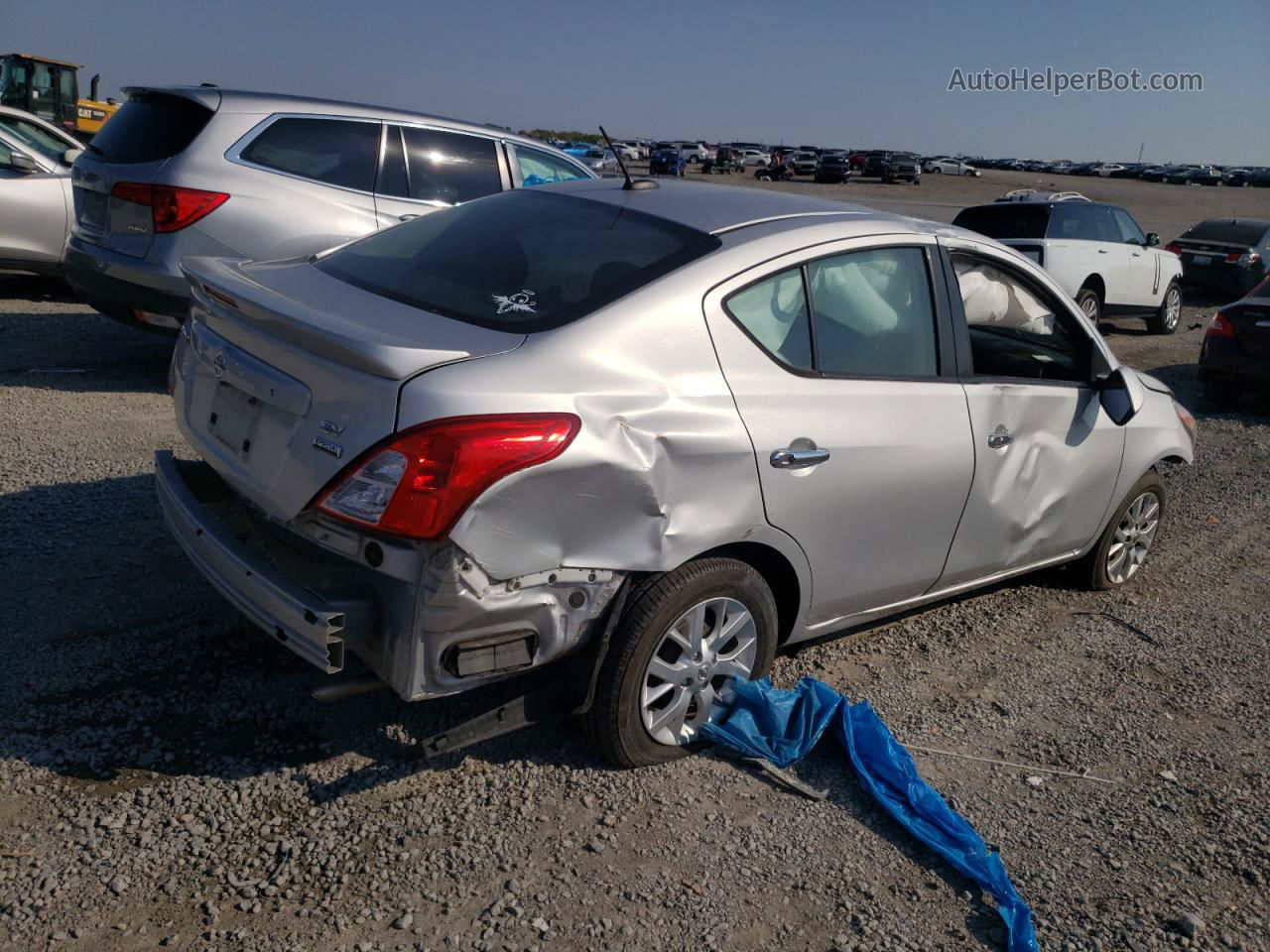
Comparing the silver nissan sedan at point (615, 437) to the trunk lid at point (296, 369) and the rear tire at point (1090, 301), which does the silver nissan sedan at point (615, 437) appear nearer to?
the trunk lid at point (296, 369)

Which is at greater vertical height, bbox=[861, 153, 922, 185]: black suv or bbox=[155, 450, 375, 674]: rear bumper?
bbox=[861, 153, 922, 185]: black suv

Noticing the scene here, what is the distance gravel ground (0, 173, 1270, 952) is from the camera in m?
2.85

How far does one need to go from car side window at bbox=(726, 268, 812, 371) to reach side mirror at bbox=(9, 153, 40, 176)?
28.4ft

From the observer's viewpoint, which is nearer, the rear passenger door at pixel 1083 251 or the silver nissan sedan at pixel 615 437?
the silver nissan sedan at pixel 615 437

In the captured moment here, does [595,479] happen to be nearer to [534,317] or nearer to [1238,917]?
[534,317]

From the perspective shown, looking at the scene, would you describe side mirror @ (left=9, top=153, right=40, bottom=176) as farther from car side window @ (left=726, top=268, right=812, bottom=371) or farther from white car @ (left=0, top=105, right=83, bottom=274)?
car side window @ (left=726, top=268, right=812, bottom=371)

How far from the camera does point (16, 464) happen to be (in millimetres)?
5594

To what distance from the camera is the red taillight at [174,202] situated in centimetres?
685

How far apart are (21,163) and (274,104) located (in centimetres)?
389

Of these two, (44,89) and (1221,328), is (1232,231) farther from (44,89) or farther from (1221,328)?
(44,89)

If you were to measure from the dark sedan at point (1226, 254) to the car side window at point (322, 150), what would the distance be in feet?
45.8

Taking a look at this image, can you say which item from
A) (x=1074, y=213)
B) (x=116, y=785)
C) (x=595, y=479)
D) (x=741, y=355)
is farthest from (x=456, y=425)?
(x=1074, y=213)

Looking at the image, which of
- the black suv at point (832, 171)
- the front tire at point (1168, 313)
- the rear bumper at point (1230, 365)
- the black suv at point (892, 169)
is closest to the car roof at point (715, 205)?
the rear bumper at point (1230, 365)

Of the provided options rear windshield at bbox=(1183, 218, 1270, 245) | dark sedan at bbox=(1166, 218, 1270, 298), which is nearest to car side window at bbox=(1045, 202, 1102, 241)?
dark sedan at bbox=(1166, 218, 1270, 298)
